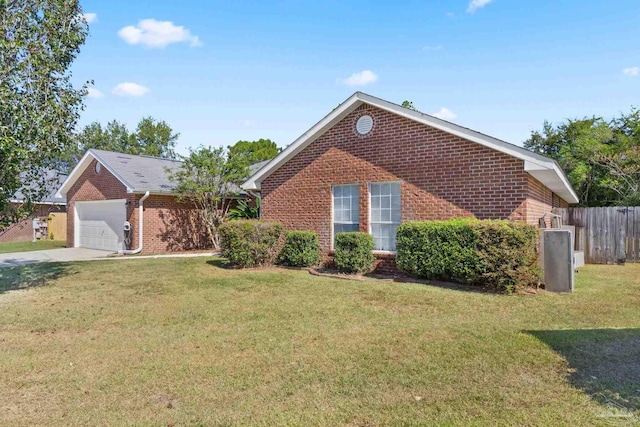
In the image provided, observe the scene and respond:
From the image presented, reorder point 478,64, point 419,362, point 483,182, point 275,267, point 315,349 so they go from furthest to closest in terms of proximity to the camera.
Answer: point 478,64 < point 275,267 < point 483,182 < point 315,349 < point 419,362

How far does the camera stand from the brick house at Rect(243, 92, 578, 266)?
885 centimetres

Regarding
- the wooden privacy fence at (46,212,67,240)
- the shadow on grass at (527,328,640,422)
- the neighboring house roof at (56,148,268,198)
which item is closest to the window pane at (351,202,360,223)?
the shadow on grass at (527,328,640,422)

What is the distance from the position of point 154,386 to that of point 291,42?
11669 millimetres

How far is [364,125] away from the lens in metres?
10.9

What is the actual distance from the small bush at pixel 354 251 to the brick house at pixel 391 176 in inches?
26.3

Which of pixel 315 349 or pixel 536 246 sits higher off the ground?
pixel 536 246

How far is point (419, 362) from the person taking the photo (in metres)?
4.20

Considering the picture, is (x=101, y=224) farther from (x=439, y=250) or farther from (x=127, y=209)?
(x=439, y=250)

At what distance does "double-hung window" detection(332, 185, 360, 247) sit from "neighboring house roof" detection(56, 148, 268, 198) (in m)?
8.42

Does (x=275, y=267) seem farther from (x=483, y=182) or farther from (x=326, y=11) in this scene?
(x=326, y=11)

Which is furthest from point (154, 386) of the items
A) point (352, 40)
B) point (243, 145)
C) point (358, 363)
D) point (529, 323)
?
point (243, 145)

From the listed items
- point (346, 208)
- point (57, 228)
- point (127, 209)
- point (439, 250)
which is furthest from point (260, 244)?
point (57, 228)

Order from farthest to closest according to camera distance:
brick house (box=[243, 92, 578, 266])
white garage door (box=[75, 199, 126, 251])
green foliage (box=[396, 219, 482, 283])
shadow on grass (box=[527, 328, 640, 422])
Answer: white garage door (box=[75, 199, 126, 251]) → brick house (box=[243, 92, 578, 266]) → green foliage (box=[396, 219, 482, 283]) → shadow on grass (box=[527, 328, 640, 422])

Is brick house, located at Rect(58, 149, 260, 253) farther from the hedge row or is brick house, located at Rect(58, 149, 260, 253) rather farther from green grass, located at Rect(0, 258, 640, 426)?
green grass, located at Rect(0, 258, 640, 426)
